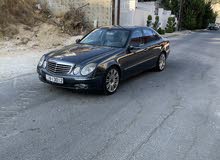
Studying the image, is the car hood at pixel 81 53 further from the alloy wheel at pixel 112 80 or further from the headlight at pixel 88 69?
the alloy wheel at pixel 112 80

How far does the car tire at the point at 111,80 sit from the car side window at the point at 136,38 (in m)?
1.10

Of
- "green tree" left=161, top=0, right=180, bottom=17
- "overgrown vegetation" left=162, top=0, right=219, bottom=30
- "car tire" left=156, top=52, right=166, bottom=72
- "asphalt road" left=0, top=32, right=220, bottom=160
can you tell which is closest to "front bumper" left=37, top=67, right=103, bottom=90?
"asphalt road" left=0, top=32, right=220, bottom=160

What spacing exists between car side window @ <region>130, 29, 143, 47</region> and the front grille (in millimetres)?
2004

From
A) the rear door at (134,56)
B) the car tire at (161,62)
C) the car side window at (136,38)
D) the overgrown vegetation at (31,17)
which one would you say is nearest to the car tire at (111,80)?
the rear door at (134,56)

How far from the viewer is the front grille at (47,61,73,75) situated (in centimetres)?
626

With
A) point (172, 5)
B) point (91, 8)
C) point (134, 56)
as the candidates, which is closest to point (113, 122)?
point (134, 56)

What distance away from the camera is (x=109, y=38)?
7656 mm

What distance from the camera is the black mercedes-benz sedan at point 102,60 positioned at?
6211mm

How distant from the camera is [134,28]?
8.05m

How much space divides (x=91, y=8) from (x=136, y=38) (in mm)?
14521

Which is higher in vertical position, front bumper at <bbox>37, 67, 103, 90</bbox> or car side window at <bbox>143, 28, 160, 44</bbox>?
car side window at <bbox>143, 28, 160, 44</bbox>

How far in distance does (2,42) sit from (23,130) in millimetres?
10821

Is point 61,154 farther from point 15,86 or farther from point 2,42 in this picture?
point 2,42

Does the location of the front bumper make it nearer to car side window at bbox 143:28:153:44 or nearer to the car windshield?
the car windshield
